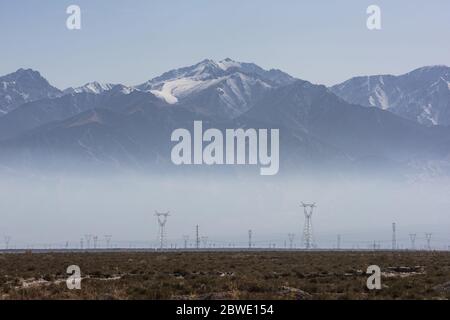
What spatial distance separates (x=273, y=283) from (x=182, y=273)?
1527 centimetres

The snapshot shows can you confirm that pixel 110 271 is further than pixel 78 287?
Yes
